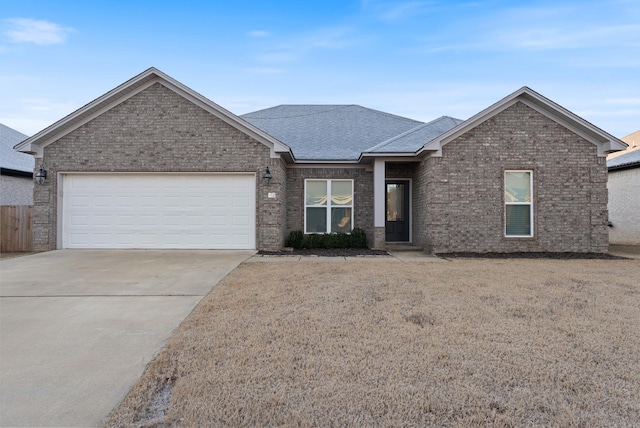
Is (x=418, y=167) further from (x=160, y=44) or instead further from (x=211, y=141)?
(x=160, y=44)

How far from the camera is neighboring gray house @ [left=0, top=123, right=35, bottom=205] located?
534 inches

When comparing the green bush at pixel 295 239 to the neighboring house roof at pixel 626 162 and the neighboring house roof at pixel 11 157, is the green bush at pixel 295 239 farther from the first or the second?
the neighboring house roof at pixel 626 162

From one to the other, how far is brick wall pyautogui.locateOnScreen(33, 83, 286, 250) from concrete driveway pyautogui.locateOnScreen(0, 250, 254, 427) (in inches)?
120

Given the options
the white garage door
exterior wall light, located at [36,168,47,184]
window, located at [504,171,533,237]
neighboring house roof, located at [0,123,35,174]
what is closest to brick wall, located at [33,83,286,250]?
exterior wall light, located at [36,168,47,184]

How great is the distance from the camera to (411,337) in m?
3.59

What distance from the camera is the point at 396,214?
1369 centimetres

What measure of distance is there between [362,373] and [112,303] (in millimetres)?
4223

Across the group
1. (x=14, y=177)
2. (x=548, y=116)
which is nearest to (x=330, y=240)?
(x=548, y=116)

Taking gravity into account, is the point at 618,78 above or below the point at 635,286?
above

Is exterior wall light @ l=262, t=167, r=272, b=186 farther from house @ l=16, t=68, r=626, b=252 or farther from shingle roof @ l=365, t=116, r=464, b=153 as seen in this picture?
shingle roof @ l=365, t=116, r=464, b=153

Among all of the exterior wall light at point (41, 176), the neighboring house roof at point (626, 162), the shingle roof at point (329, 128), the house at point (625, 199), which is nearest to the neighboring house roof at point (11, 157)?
the exterior wall light at point (41, 176)

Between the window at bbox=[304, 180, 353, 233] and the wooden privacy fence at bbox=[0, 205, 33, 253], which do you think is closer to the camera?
the wooden privacy fence at bbox=[0, 205, 33, 253]

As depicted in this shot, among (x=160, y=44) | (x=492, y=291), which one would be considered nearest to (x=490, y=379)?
(x=492, y=291)

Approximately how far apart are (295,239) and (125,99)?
7065 millimetres
